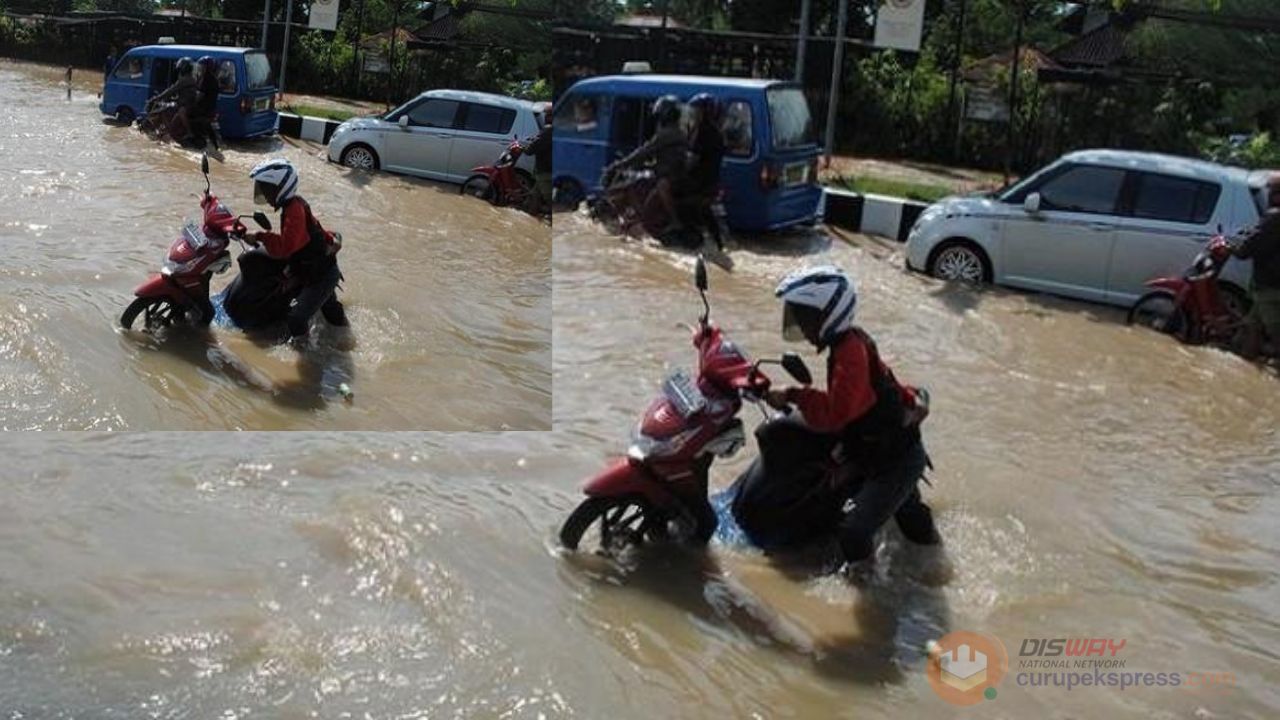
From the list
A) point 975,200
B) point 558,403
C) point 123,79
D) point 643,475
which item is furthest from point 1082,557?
point 975,200

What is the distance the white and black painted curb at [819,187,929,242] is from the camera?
11.7 metres

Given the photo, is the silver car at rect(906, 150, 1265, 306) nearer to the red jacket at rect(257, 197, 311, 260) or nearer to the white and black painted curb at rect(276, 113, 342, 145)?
the red jacket at rect(257, 197, 311, 260)

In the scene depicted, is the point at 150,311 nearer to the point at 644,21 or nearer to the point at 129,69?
the point at 129,69

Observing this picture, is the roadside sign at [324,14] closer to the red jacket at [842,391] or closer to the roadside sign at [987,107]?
the red jacket at [842,391]

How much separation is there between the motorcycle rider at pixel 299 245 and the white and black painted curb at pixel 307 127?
79 mm

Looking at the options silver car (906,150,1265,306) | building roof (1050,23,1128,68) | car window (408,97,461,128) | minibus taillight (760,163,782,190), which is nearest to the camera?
car window (408,97,461,128)

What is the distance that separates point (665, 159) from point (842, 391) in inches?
238

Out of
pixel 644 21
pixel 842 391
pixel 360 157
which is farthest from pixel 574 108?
pixel 644 21

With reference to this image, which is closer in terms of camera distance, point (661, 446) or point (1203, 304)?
point (661, 446)

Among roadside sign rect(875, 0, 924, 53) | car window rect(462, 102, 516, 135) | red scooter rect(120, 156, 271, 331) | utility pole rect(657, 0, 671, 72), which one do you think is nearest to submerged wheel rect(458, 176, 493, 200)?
car window rect(462, 102, 516, 135)

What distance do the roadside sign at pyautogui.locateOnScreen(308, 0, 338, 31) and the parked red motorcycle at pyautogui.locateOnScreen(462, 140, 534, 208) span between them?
1.58 ft

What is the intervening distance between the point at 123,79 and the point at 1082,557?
12.4 ft

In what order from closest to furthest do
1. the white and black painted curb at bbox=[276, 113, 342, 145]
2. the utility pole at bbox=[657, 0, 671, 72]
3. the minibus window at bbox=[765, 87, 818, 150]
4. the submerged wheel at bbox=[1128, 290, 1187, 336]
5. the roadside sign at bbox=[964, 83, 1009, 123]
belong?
the white and black painted curb at bbox=[276, 113, 342, 145]
the utility pole at bbox=[657, 0, 671, 72]
the submerged wheel at bbox=[1128, 290, 1187, 336]
the minibus window at bbox=[765, 87, 818, 150]
the roadside sign at bbox=[964, 83, 1009, 123]

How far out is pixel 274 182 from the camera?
3.40m
